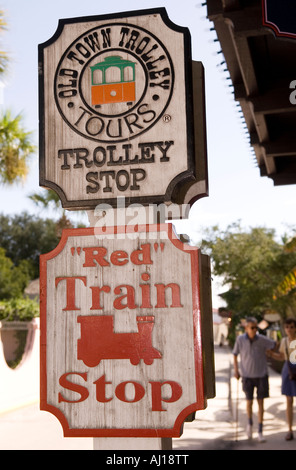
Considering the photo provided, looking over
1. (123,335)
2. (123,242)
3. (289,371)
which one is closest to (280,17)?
(123,242)

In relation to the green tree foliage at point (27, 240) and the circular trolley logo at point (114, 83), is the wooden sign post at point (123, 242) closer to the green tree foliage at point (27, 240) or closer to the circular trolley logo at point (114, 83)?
the circular trolley logo at point (114, 83)

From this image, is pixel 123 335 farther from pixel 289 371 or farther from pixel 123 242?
pixel 289 371

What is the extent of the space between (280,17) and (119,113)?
1.16 m

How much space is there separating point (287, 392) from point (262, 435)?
75cm

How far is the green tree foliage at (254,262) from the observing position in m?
22.7

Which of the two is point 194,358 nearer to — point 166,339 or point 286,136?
point 166,339

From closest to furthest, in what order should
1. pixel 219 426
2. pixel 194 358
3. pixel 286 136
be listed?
pixel 194 358
pixel 286 136
pixel 219 426

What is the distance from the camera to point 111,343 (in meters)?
2.19

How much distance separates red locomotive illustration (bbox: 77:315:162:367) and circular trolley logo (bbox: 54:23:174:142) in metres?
0.71

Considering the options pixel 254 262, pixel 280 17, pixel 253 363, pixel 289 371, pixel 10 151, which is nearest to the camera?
pixel 280 17

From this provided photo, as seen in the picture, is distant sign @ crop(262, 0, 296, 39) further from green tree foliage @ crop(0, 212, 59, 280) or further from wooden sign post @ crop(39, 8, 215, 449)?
green tree foliage @ crop(0, 212, 59, 280)

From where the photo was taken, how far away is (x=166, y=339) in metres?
2.17

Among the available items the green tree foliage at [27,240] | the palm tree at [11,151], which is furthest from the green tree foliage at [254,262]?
the green tree foliage at [27,240]

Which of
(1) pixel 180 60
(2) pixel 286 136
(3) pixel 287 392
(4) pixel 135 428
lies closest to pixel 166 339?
(4) pixel 135 428
